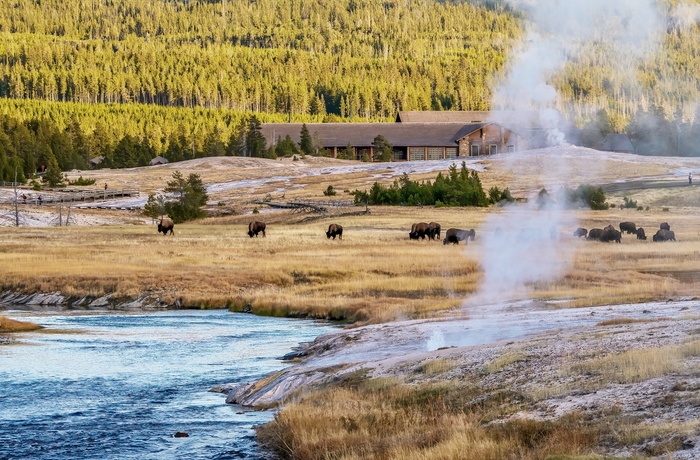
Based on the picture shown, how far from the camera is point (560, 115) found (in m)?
40.5

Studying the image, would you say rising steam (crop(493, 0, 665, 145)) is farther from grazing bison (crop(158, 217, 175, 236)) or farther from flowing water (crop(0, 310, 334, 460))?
grazing bison (crop(158, 217, 175, 236))

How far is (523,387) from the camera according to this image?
17.9 m

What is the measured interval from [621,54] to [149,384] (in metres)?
15.9

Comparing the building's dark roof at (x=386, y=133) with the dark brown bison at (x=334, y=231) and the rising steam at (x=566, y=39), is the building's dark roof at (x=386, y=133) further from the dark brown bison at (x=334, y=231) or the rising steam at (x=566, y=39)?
the rising steam at (x=566, y=39)

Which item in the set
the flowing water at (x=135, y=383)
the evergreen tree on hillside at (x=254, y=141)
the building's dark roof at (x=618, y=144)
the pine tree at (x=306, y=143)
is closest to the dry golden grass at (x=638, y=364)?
the flowing water at (x=135, y=383)

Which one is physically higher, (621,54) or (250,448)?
(621,54)

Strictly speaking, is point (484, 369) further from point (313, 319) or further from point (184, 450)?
point (313, 319)

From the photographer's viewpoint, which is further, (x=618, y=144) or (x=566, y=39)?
(x=618, y=144)

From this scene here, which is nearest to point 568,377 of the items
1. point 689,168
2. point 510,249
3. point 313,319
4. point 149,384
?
point 149,384

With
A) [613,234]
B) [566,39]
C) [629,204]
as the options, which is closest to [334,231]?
[613,234]

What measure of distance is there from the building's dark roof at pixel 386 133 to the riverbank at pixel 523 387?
139463mm

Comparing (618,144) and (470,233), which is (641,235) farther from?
(618,144)

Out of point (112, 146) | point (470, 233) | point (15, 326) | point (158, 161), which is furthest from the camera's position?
point (112, 146)

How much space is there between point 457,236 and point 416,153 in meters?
107
